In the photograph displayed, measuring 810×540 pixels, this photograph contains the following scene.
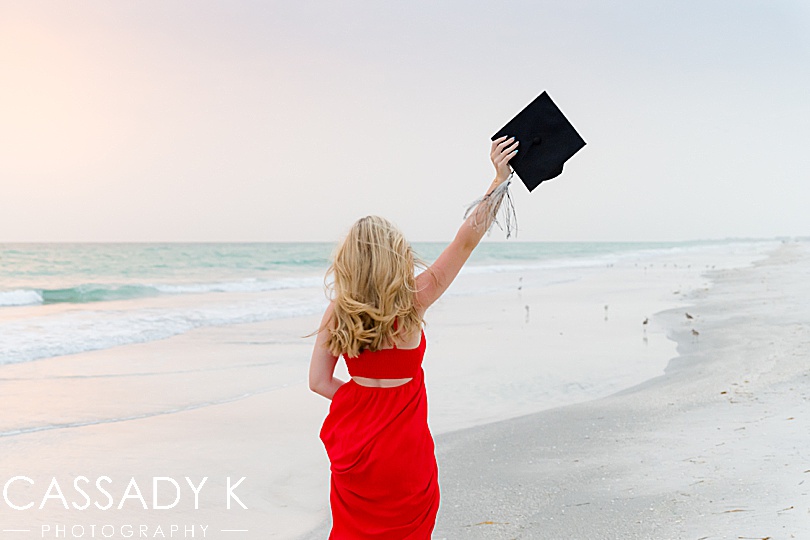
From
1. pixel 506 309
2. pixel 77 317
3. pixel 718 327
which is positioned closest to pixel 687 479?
pixel 718 327

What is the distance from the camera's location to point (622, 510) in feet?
12.4

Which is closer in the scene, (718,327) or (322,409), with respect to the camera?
(322,409)

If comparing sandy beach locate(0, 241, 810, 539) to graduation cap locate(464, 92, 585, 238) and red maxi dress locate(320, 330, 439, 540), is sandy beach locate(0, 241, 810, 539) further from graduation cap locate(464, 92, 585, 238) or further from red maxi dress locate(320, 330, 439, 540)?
graduation cap locate(464, 92, 585, 238)

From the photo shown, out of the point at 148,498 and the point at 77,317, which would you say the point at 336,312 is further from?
the point at 77,317

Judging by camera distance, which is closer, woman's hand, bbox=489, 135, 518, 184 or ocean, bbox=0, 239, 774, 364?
woman's hand, bbox=489, 135, 518, 184

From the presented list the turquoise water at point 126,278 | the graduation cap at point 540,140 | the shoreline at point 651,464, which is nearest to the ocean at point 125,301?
the turquoise water at point 126,278

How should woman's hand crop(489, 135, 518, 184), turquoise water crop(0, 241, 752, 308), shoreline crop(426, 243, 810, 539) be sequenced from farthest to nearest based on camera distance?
turquoise water crop(0, 241, 752, 308), shoreline crop(426, 243, 810, 539), woman's hand crop(489, 135, 518, 184)

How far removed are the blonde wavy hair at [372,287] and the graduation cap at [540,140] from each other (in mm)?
593

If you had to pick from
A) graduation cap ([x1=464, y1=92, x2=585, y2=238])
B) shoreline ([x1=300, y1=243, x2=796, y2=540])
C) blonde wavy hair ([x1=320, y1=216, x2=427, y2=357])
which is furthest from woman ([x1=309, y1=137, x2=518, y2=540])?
shoreline ([x1=300, y1=243, x2=796, y2=540])

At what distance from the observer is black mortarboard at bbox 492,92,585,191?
2.56m

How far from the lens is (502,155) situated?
2549 mm

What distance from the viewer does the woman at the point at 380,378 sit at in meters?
2.25

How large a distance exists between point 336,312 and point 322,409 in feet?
14.9

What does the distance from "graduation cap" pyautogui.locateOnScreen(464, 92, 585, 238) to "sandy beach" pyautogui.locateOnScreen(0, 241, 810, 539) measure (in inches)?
81.5
